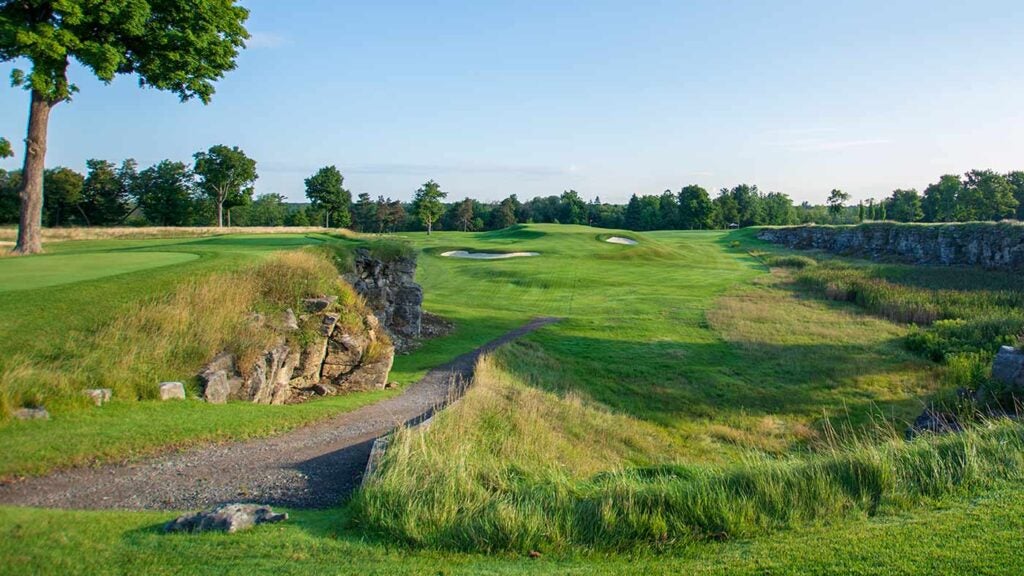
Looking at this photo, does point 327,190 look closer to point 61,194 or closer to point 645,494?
point 61,194

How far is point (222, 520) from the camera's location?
600 centimetres

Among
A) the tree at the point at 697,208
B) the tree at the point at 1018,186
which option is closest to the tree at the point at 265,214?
the tree at the point at 697,208

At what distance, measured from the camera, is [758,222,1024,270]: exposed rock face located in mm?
36406

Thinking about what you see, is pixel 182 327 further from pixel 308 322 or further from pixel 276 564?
pixel 276 564

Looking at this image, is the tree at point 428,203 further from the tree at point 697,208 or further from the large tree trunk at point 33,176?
the large tree trunk at point 33,176

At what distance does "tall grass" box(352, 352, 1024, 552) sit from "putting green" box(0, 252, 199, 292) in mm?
9599

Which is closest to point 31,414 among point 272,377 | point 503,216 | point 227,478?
point 227,478

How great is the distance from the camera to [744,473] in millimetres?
7445

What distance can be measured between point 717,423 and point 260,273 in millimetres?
12241

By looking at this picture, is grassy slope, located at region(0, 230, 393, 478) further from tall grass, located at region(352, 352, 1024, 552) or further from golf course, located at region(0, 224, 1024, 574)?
tall grass, located at region(352, 352, 1024, 552)

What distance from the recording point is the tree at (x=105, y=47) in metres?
17.3

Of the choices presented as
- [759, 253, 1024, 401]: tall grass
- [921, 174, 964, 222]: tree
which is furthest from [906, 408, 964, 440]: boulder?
[921, 174, 964, 222]: tree

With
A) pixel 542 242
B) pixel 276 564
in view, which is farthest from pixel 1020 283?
pixel 276 564

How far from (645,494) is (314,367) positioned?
396 inches
